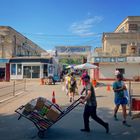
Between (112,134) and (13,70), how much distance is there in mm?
34901

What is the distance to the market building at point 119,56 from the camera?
135 feet

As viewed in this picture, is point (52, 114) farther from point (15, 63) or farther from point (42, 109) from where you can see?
point (15, 63)

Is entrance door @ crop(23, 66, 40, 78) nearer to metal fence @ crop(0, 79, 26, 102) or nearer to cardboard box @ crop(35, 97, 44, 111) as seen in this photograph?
metal fence @ crop(0, 79, 26, 102)

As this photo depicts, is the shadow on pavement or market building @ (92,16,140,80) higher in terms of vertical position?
market building @ (92,16,140,80)

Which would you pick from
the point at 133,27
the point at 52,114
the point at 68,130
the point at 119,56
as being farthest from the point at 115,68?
the point at 52,114

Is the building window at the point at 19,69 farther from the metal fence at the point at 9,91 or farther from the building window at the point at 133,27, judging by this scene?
the building window at the point at 133,27

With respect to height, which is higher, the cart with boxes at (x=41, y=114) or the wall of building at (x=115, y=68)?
the wall of building at (x=115, y=68)

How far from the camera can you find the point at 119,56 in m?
41.2

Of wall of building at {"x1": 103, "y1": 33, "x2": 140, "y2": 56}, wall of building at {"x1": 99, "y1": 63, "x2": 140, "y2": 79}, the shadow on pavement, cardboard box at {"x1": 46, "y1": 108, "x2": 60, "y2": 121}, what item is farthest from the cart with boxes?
wall of building at {"x1": 103, "y1": 33, "x2": 140, "y2": 56}

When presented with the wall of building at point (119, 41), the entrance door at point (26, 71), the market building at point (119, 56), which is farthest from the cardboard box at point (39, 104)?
the wall of building at point (119, 41)

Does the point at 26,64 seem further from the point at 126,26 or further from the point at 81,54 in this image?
the point at 126,26

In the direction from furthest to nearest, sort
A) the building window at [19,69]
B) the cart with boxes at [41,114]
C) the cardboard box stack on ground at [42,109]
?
the building window at [19,69] → the cardboard box stack on ground at [42,109] → the cart with boxes at [41,114]

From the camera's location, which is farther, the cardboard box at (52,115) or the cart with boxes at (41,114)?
the cardboard box at (52,115)

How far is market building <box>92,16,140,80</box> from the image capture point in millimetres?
41156
